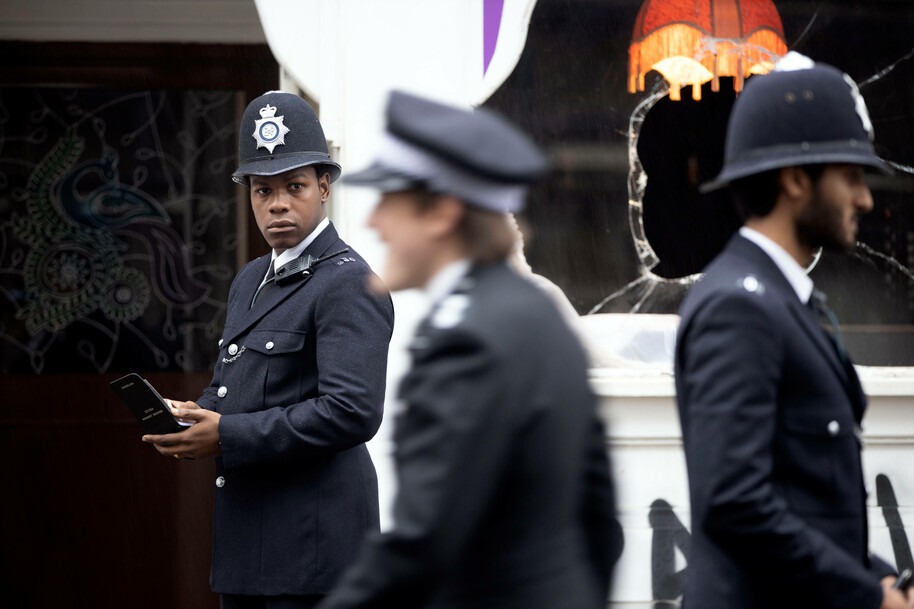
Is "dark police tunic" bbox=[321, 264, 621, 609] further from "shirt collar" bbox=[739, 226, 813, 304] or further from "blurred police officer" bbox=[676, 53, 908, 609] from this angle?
"shirt collar" bbox=[739, 226, 813, 304]

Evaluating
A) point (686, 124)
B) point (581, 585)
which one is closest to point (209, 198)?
point (686, 124)

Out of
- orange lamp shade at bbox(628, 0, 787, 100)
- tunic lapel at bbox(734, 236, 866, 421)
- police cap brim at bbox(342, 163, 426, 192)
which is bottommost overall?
tunic lapel at bbox(734, 236, 866, 421)

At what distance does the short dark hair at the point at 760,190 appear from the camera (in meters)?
1.76

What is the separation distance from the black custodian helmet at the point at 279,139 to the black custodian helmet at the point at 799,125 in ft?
3.92

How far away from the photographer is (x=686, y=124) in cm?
393

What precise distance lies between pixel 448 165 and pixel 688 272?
8.99ft

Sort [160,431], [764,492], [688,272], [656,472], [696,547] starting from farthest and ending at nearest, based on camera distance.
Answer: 1. [688,272]
2. [656,472]
3. [160,431]
4. [696,547]
5. [764,492]

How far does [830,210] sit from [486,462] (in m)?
0.89

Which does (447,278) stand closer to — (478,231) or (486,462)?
(478,231)

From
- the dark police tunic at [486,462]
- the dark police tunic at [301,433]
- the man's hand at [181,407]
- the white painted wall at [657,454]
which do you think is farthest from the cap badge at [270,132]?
the white painted wall at [657,454]

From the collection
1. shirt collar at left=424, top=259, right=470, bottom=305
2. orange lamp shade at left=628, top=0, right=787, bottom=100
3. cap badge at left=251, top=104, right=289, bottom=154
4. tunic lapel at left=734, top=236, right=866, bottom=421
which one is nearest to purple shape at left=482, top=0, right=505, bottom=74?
orange lamp shade at left=628, top=0, right=787, bottom=100

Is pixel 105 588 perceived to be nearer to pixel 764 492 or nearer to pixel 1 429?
pixel 1 429

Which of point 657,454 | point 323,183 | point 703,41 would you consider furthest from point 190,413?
point 703,41

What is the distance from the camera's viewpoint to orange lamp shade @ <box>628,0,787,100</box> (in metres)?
3.87
